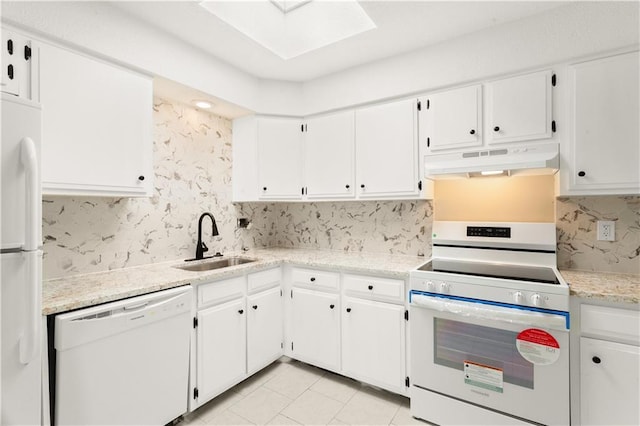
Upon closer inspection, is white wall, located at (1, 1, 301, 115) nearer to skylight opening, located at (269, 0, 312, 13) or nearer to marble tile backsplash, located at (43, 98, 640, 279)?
marble tile backsplash, located at (43, 98, 640, 279)

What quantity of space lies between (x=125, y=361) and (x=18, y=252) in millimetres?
756

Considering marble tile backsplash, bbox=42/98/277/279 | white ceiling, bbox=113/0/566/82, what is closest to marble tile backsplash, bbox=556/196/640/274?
white ceiling, bbox=113/0/566/82

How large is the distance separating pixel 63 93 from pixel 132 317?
1213 mm

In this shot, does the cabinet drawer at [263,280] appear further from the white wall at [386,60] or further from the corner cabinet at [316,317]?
the white wall at [386,60]

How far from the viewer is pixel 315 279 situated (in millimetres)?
2459

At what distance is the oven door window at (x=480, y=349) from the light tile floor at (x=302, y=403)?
0.49m

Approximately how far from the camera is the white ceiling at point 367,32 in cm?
188

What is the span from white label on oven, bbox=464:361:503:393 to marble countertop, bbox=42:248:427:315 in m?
0.64

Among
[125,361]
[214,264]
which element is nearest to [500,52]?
[214,264]

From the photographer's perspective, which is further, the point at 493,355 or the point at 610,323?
the point at 493,355

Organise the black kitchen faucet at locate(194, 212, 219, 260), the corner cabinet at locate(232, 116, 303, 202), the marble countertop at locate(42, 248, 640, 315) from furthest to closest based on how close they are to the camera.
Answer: the corner cabinet at locate(232, 116, 303, 202)
the black kitchen faucet at locate(194, 212, 219, 260)
the marble countertop at locate(42, 248, 640, 315)

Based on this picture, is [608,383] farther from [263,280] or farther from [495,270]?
[263,280]

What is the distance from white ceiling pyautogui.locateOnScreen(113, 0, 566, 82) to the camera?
1.88 metres

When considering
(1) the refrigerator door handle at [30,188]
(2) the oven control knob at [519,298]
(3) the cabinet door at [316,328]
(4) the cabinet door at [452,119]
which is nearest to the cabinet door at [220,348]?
(3) the cabinet door at [316,328]
